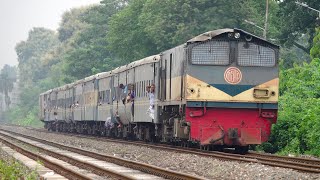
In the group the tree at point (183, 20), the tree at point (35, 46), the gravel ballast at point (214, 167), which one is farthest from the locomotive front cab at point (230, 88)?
the tree at point (35, 46)

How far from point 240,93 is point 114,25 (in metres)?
47.6

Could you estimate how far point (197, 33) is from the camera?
5200 centimetres

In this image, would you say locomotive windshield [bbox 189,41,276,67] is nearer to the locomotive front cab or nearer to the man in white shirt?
the locomotive front cab

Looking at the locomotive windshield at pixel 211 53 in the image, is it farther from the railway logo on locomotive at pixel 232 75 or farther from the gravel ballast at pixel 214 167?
the gravel ballast at pixel 214 167

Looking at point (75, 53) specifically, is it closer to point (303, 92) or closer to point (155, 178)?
point (303, 92)

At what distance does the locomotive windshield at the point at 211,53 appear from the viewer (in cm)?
2047

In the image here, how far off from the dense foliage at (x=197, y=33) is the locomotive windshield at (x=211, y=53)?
12.0 feet

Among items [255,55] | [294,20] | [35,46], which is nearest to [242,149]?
[255,55]

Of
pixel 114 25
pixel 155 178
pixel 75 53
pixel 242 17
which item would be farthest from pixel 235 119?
pixel 75 53

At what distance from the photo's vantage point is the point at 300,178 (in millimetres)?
13391

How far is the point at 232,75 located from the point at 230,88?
15.8 inches

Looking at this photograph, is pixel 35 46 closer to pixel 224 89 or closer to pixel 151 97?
pixel 151 97

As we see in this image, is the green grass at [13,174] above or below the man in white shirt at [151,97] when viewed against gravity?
below

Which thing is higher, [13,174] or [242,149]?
[242,149]
